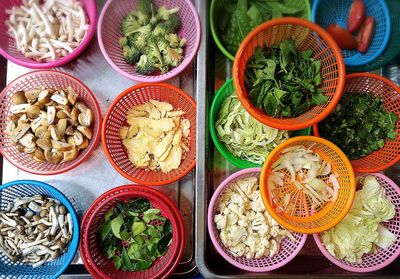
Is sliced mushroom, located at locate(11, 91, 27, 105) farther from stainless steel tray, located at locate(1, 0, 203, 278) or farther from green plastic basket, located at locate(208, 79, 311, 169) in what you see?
green plastic basket, located at locate(208, 79, 311, 169)

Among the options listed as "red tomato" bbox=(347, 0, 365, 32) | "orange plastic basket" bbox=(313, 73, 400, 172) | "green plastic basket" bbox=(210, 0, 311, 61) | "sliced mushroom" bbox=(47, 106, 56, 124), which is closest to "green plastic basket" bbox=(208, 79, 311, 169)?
"green plastic basket" bbox=(210, 0, 311, 61)

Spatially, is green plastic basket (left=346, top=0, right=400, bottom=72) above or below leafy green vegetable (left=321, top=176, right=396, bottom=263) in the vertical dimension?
above

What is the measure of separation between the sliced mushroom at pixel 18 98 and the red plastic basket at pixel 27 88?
0.10 feet

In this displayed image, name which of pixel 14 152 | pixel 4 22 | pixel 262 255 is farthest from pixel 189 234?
pixel 4 22

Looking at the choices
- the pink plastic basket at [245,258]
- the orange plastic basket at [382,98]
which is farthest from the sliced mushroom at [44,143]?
the orange plastic basket at [382,98]

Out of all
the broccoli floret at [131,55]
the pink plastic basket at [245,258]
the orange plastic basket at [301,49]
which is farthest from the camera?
the broccoli floret at [131,55]

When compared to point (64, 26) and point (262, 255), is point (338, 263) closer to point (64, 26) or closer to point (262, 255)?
point (262, 255)

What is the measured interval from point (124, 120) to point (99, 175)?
245 millimetres

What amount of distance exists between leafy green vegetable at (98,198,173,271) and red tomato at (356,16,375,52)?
1.01m

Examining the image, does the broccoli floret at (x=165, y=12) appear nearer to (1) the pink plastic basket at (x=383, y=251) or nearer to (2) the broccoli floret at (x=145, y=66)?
(2) the broccoli floret at (x=145, y=66)

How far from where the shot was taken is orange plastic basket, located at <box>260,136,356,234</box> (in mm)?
1221

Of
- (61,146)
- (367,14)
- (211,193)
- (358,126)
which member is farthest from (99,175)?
(367,14)

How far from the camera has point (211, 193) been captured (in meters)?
1.46

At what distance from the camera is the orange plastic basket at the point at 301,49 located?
3.86ft
